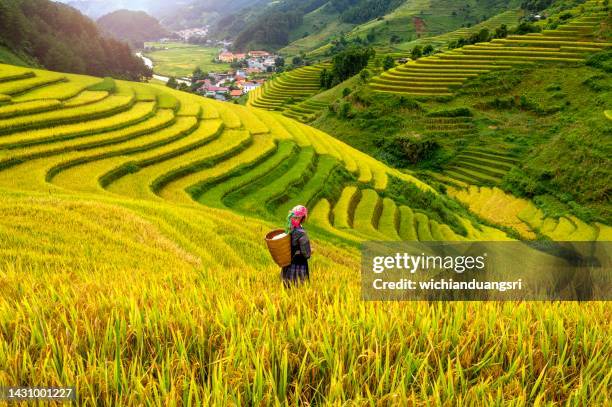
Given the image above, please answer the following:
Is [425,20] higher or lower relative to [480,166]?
higher

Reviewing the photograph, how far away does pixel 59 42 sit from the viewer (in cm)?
4431

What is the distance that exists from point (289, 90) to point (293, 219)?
60.6 m

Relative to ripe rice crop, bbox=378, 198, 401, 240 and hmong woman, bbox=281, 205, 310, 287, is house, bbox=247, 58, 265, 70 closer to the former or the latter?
ripe rice crop, bbox=378, 198, 401, 240

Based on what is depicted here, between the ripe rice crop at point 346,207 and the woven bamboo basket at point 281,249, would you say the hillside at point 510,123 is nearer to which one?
the ripe rice crop at point 346,207

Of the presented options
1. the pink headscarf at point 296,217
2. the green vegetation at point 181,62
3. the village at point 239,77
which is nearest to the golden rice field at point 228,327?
the pink headscarf at point 296,217

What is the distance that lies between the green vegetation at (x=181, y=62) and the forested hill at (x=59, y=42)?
52.1 m

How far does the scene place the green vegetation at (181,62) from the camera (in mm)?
111350

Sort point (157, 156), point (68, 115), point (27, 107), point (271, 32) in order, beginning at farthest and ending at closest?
1. point (271, 32)
2. point (68, 115)
3. point (27, 107)
4. point (157, 156)

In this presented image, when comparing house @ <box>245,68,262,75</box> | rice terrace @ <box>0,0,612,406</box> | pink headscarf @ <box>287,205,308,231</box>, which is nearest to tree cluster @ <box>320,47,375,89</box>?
rice terrace @ <box>0,0,612,406</box>

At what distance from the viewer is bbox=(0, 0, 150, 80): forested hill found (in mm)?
39094

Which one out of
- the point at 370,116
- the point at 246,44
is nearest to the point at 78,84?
the point at 370,116

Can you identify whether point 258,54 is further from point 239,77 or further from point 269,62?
point 239,77

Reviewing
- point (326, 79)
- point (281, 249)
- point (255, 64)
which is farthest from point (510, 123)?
point (255, 64)

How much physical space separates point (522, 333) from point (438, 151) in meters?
33.0
